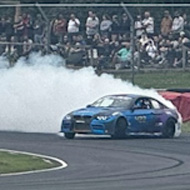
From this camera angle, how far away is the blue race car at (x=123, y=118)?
28.0 meters

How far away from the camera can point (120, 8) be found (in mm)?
34156

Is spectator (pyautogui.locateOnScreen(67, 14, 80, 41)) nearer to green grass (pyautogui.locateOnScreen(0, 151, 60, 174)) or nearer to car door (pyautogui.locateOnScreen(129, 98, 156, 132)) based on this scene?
car door (pyautogui.locateOnScreen(129, 98, 156, 132))

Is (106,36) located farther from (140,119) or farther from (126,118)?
(126,118)

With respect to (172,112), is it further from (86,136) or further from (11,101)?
(11,101)

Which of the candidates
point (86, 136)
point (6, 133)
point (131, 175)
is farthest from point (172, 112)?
point (131, 175)

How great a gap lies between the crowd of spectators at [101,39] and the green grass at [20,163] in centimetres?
1142

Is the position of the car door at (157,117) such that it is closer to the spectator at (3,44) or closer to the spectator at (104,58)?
the spectator at (104,58)

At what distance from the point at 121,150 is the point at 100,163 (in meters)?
2.84

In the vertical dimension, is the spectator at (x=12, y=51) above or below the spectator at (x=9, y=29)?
below

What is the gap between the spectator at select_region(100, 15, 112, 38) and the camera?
34156mm

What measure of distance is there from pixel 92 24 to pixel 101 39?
59cm

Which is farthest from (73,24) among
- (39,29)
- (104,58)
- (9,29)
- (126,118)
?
(126,118)

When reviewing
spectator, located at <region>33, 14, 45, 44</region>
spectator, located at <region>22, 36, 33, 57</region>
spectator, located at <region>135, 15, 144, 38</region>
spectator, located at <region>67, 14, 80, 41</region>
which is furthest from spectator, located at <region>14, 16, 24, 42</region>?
spectator, located at <region>135, 15, 144, 38</region>

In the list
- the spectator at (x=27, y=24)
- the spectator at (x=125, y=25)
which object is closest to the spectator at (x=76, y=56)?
the spectator at (x=27, y=24)
